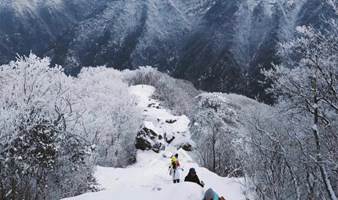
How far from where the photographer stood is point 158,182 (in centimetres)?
2856

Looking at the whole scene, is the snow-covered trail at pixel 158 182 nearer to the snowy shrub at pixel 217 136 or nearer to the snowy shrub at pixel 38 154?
the snowy shrub at pixel 38 154

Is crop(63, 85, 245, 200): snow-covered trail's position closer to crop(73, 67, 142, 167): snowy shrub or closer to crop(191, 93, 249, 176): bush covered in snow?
crop(73, 67, 142, 167): snowy shrub

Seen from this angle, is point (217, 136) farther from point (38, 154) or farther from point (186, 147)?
point (38, 154)

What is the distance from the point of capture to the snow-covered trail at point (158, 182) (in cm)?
1576

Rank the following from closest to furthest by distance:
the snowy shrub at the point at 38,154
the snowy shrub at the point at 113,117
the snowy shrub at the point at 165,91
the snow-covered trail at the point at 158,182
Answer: the snow-covered trail at the point at 158,182
the snowy shrub at the point at 38,154
the snowy shrub at the point at 113,117
the snowy shrub at the point at 165,91

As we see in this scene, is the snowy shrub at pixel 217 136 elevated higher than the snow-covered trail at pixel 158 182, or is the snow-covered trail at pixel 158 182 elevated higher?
the snowy shrub at pixel 217 136

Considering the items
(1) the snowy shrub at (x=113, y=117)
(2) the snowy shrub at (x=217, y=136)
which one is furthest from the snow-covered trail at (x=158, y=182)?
(2) the snowy shrub at (x=217, y=136)

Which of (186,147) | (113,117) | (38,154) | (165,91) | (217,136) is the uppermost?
(165,91)

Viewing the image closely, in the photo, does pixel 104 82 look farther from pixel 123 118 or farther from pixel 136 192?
pixel 136 192

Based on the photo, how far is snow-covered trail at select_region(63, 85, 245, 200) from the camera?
51.7ft

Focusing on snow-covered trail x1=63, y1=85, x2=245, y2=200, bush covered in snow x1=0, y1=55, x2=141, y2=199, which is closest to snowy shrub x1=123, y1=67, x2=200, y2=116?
snow-covered trail x1=63, y1=85, x2=245, y2=200

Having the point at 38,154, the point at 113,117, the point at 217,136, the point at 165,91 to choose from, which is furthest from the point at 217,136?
the point at 165,91

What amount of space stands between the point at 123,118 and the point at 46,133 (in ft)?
153

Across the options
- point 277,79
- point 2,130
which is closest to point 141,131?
point 2,130
